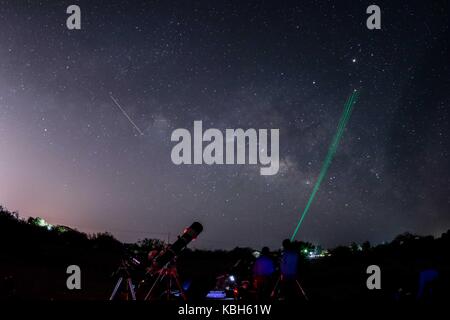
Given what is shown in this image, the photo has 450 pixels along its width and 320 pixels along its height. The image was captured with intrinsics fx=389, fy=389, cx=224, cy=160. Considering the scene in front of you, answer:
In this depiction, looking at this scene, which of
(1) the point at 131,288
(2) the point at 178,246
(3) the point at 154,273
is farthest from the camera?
(2) the point at 178,246

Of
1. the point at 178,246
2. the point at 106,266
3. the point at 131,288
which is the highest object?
the point at 178,246

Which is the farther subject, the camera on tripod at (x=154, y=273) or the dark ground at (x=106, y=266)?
the dark ground at (x=106, y=266)

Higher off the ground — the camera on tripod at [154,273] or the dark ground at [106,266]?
the camera on tripod at [154,273]

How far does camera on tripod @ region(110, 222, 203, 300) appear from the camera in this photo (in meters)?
6.66

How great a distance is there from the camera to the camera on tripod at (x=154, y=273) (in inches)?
262

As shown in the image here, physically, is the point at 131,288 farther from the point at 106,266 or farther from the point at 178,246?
the point at 106,266

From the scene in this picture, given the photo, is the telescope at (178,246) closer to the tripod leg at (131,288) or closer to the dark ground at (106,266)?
the dark ground at (106,266)

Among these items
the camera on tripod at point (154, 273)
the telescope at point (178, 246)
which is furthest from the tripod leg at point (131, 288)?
the telescope at point (178, 246)

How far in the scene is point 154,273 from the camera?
7434 mm

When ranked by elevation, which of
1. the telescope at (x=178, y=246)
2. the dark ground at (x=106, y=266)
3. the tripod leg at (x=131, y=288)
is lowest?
the dark ground at (x=106, y=266)

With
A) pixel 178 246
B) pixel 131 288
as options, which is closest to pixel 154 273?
pixel 178 246

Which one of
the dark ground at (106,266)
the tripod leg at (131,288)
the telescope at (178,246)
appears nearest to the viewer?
the tripod leg at (131,288)
